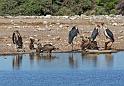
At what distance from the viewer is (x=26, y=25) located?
37.2 meters

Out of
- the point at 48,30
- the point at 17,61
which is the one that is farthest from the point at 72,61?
the point at 48,30

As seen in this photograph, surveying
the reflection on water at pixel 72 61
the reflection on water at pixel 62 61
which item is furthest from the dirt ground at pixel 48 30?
the reflection on water at pixel 72 61

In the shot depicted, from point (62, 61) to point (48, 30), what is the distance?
11.4 meters

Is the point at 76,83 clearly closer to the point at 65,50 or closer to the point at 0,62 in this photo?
the point at 0,62

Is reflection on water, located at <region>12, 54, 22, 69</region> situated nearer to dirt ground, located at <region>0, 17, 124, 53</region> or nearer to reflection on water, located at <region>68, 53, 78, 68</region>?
reflection on water, located at <region>68, 53, 78, 68</region>

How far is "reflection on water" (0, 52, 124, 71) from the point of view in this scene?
2117 cm

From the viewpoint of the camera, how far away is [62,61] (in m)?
22.6

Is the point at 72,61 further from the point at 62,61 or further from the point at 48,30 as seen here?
the point at 48,30

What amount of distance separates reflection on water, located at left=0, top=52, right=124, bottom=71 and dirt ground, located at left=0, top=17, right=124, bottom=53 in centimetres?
206

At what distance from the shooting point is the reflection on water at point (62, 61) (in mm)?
21172

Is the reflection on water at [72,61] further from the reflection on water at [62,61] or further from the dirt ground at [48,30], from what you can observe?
the dirt ground at [48,30]

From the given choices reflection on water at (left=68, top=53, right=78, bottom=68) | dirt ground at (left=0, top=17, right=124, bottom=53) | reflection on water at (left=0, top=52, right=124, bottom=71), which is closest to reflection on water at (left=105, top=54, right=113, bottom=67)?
reflection on water at (left=0, top=52, right=124, bottom=71)

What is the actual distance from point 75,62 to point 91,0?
24.8m

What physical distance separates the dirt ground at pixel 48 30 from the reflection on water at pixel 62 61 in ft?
6.76
